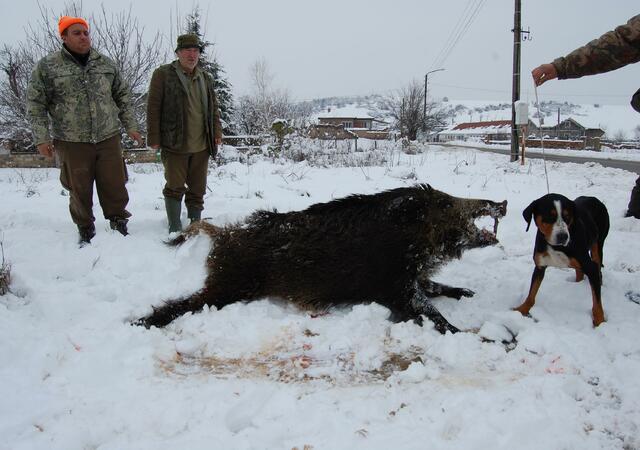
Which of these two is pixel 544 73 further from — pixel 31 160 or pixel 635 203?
pixel 31 160

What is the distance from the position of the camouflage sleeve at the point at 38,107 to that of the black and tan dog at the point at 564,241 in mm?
4404

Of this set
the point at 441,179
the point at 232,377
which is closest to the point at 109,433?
the point at 232,377

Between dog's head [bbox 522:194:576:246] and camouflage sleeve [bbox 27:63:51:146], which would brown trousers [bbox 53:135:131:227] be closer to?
A: camouflage sleeve [bbox 27:63:51:146]

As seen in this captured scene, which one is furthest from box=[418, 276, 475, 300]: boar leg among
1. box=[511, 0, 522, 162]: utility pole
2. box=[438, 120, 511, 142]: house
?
box=[438, 120, 511, 142]: house

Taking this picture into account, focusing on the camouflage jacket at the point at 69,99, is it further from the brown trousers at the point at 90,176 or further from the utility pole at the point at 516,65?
the utility pole at the point at 516,65

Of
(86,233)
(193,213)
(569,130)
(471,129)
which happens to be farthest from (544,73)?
(471,129)

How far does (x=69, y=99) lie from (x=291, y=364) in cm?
351

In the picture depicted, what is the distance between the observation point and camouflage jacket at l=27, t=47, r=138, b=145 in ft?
13.1

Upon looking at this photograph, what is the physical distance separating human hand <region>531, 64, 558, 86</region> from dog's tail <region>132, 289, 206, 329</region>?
3507 millimetres

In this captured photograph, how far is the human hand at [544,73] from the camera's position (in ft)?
12.2

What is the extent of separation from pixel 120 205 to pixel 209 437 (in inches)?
131

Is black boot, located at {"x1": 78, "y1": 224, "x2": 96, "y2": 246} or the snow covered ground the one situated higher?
black boot, located at {"x1": 78, "y1": 224, "x2": 96, "y2": 246}

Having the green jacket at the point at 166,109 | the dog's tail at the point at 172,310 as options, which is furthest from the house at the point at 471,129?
→ the dog's tail at the point at 172,310

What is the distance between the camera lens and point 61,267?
3520 mm
